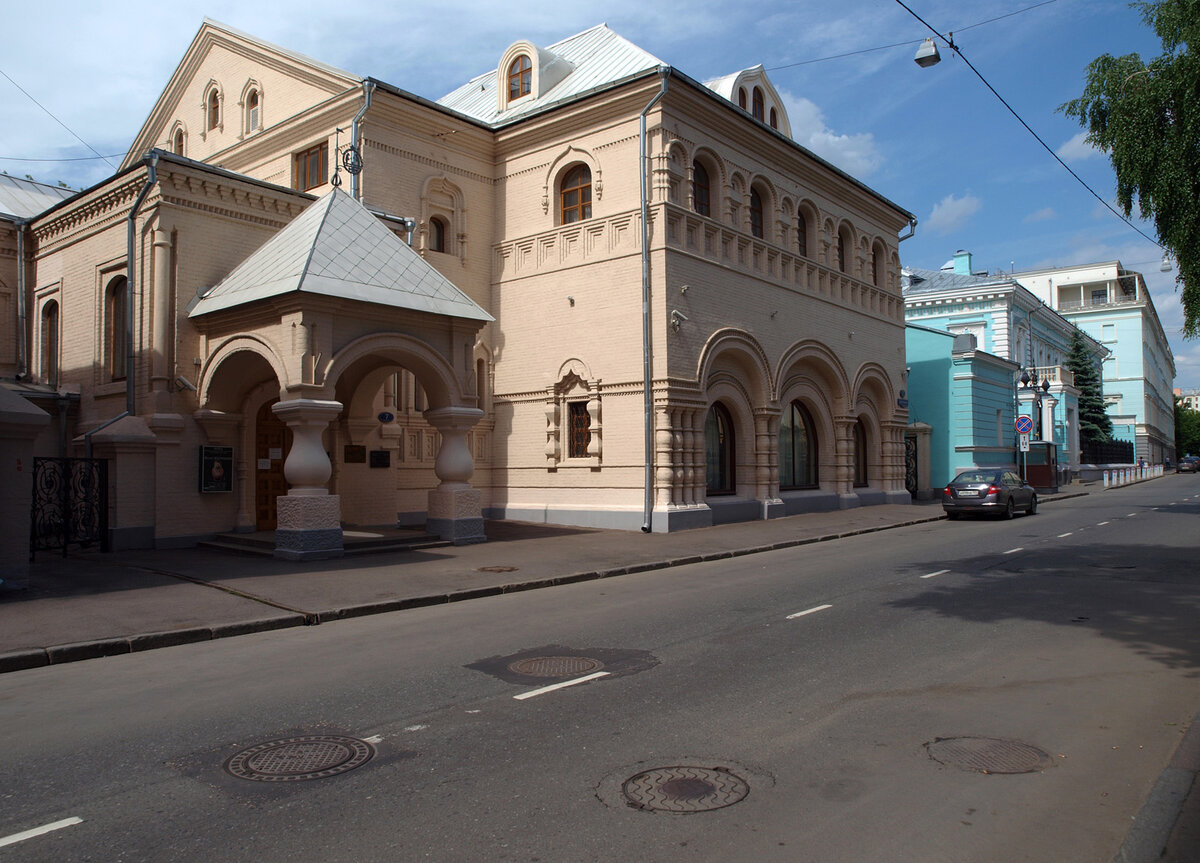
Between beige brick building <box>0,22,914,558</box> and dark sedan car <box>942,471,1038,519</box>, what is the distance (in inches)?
134

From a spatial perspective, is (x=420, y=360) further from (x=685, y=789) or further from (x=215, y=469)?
(x=685, y=789)

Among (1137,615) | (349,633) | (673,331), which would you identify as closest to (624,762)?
(349,633)

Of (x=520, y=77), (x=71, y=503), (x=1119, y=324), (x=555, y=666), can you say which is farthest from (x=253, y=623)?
(x=1119, y=324)

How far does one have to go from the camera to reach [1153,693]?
6582 millimetres

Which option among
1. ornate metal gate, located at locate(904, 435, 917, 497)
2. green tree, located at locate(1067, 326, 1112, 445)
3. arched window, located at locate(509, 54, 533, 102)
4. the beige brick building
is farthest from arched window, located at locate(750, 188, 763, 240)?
green tree, located at locate(1067, 326, 1112, 445)

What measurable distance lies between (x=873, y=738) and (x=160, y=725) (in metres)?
4.63

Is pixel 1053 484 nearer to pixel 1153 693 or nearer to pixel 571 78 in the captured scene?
pixel 571 78

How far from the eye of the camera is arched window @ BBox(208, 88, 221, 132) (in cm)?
2490

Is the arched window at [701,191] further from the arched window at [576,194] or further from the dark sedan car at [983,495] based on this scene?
the dark sedan car at [983,495]

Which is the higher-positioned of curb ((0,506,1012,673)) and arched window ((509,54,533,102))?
arched window ((509,54,533,102))

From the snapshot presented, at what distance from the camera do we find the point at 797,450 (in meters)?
26.7

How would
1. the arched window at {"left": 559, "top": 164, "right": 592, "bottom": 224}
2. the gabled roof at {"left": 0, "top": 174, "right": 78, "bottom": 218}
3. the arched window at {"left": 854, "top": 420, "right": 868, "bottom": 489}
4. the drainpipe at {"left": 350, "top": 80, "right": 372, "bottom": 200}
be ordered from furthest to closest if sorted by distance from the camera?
the arched window at {"left": 854, "top": 420, "right": 868, "bottom": 489} → the arched window at {"left": 559, "top": 164, "right": 592, "bottom": 224} → the gabled roof at {"left": 0, "top": 174, "right": 78, "bottom": 218} → the drainpipe at {"left": 350, "top": 80, "right": 372, "bottom": 200}

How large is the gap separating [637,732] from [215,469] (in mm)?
13391

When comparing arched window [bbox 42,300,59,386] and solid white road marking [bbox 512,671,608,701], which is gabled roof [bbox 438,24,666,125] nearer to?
arched window [bbox 42,300,59,386]
